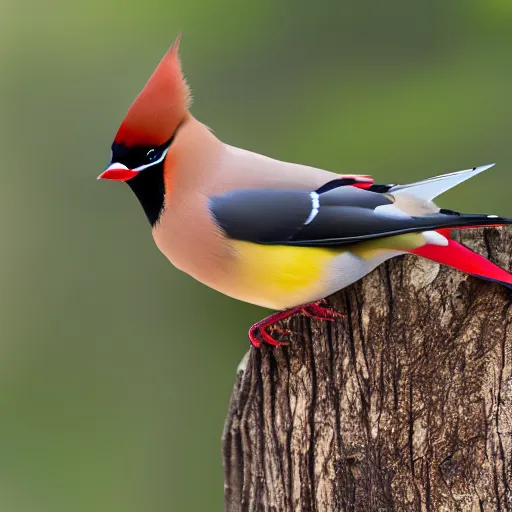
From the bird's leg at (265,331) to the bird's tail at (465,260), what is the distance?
0.83ft

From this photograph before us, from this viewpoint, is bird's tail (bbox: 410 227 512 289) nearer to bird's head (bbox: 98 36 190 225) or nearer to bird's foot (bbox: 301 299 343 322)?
bird's foot (bbox: 301 299 343 322)

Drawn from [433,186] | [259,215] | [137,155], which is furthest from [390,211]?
[137,155]

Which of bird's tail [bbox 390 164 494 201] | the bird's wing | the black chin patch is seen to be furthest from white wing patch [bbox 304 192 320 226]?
the black chin patch

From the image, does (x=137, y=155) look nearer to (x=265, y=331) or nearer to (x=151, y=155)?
(x=151, y=155)

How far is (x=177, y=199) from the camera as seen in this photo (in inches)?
52.2

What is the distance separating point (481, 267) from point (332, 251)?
232 millimetres

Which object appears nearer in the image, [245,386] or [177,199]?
[177,199]

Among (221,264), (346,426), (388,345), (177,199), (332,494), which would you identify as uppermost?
(177,199)

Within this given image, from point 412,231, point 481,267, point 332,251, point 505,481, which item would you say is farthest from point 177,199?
point 505,481

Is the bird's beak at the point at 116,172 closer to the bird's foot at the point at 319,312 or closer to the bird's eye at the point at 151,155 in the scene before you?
the bird's eye at the point at 151,155

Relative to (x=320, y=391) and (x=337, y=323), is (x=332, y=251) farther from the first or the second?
(x=320, y=391)

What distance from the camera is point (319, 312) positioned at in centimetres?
139

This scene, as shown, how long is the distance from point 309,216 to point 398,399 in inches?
13.1

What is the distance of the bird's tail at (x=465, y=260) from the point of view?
1.27 metres
